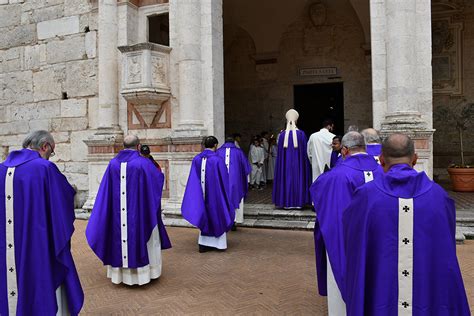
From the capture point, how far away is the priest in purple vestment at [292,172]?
29.0ft

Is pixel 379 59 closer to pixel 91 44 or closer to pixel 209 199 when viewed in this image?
pixel 209 199

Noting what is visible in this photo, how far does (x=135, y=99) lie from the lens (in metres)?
8.95

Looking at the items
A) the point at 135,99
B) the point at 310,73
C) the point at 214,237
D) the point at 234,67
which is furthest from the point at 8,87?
the point at 310,73

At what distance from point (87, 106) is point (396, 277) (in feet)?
31.5

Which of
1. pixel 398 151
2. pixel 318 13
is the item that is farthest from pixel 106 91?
pixel 398 151

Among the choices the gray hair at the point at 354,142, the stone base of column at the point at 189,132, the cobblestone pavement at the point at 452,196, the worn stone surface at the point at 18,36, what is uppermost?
the worn stone surface at the point at 18,36

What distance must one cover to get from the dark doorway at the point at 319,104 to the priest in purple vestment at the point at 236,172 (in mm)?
7261

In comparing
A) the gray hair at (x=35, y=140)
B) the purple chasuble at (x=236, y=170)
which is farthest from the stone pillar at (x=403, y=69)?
the gray hair at (x=35, y=140)

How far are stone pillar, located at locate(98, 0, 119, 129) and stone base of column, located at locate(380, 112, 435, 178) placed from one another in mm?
5992

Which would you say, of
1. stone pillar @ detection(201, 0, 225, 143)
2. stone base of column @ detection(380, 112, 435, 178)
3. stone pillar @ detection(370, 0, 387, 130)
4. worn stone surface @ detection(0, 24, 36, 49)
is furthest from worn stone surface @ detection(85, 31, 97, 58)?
stone base of column @ detection(380, 112, 435, 178)

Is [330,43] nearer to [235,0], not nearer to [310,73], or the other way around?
[310,73]

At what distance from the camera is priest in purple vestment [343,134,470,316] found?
2312 mm

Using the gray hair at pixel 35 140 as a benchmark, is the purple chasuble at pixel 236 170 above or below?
below

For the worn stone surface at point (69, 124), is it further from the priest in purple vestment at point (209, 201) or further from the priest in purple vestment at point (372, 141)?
the priest in purple vestment at point (372, 141)
